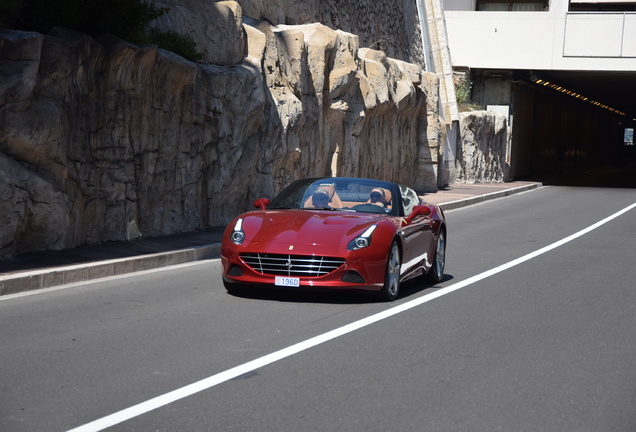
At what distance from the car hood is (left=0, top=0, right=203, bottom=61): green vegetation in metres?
4.56

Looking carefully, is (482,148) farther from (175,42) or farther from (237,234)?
(237,234)

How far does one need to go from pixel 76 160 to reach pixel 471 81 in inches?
1357

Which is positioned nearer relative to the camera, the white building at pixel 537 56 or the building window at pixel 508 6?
the white building at pixel 537 56

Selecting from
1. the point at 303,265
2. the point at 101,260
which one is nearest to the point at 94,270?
the point at 101,260

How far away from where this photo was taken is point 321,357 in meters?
7.23

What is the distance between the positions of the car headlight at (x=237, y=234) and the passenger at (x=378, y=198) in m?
1.71

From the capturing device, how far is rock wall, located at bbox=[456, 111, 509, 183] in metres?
40.5

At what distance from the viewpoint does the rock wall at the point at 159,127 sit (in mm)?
12484

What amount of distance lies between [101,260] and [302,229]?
11.7 ft

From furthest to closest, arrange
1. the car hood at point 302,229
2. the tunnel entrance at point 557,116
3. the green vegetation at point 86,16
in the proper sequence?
the tunnel entrance at point 557,116, the green vegetation at point 86,16, the car hood at point 302,229

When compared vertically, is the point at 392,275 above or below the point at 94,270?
above

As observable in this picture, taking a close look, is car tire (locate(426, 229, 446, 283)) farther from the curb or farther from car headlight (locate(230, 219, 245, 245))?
the curb

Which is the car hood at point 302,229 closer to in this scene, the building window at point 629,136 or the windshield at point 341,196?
the windshield at point 341,196

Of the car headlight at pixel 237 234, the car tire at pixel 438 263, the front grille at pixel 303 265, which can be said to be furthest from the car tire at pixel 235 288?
the car tire at pixel 438 263
